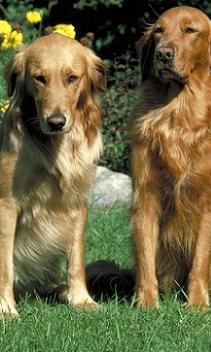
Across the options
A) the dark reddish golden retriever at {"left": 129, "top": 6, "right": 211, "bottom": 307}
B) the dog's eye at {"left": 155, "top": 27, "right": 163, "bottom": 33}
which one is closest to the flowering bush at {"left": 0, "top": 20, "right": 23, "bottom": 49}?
the dark reddish golden retriever at {"left": 129, "top": 6, "right": 211, "bottom": 307}

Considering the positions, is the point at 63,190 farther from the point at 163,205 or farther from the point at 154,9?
the point at 154,9

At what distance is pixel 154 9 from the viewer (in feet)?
37.7

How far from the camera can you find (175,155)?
614 cm

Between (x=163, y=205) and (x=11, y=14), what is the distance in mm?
5864

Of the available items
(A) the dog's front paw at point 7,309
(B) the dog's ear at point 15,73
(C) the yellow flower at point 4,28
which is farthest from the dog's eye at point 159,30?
(C) the yellow flower at point 4,28

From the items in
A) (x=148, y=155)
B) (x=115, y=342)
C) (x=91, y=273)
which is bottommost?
(x=91, y=273)

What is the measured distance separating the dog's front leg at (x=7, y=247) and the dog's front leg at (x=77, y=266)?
0.41 m

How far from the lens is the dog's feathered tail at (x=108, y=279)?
22.1 feet

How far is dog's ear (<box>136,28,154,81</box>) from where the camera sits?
635 centimetres

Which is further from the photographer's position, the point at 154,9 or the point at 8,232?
the point at 154,9

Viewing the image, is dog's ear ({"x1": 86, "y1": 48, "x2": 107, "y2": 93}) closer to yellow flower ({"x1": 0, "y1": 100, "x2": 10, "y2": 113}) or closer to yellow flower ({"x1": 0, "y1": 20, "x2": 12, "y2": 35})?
yellow flower ({"x1": 0, "y1": 100, "x2": 10, "y2": 113})

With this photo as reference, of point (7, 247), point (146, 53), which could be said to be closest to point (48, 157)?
point (7, 247)

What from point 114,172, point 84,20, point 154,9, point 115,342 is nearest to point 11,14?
point 84,20

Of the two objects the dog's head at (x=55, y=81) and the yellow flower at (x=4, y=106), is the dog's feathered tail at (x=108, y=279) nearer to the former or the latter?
the dog's head at (x=55, y=81)
